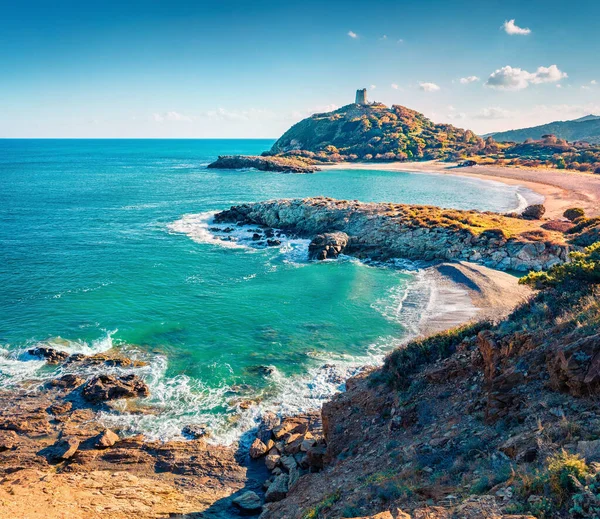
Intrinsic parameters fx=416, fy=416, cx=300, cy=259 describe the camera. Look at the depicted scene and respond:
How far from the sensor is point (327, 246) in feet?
155

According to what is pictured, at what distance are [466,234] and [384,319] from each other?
2117cm

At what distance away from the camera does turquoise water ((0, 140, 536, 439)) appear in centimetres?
2278

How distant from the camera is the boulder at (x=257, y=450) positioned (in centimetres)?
1758

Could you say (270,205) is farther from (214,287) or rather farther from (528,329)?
(528,329)

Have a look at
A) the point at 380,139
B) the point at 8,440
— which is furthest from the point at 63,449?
the point at 380,139

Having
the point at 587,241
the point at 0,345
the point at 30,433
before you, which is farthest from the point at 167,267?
the point at 587,241

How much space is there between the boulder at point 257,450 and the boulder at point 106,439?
19.8 ft

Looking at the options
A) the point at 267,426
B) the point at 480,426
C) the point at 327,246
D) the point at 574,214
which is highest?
the point at 574,214

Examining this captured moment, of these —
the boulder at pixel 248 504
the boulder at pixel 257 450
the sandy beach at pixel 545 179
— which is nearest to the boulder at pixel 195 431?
the boulder at pixel 257 450

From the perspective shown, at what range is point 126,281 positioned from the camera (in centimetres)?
3803

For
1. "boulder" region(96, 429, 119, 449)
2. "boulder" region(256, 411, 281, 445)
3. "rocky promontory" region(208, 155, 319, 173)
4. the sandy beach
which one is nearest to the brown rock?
"boulder" region(96, 429, 119, 449)

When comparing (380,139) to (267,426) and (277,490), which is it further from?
(277,490)

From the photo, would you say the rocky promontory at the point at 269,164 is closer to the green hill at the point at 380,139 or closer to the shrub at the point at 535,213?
the green hill at the point at 380,139

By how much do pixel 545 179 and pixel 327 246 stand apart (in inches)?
3121
